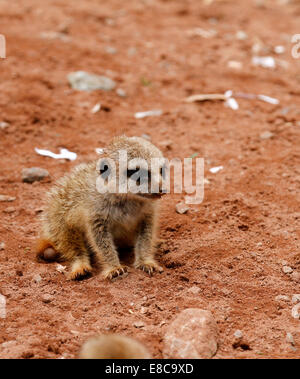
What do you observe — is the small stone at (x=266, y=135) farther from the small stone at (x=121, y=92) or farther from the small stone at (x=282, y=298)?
the small stone at (x=282, y=298)

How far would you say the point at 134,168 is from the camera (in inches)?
135

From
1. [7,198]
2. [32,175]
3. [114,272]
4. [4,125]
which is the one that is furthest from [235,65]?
[114,272]

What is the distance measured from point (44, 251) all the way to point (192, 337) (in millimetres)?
1606

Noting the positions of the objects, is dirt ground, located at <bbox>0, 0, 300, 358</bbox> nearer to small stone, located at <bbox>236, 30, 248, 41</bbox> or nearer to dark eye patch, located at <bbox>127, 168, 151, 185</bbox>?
small stone, located at <bbox>236, 30, 248, 41</bbox>

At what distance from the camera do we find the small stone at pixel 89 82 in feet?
19.9

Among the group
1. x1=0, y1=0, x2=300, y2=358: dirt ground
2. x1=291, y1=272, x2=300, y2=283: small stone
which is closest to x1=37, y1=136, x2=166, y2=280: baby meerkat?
x1=0, y1=0, x2=300, y2=358: dirt ground

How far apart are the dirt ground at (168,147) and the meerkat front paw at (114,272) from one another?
0.07 m

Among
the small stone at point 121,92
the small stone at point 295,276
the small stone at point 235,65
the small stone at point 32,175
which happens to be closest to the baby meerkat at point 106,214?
the small stone at point 32,175

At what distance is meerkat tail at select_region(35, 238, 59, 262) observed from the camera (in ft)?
12.7

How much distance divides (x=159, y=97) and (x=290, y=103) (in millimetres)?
1523

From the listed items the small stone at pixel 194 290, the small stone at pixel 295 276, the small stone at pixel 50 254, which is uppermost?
the small stone at pixel 295 276

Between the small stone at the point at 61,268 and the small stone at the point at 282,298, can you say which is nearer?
the small stone at the point at 282,298

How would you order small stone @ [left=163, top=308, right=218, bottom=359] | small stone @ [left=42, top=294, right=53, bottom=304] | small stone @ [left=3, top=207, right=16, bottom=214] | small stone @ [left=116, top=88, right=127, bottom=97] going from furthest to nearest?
small stone @ [left=116, top=88, right=127, bottom=97] < small stone @ [left=3, top=207, right=16, bottom=214] < small stone @ [left=42, top=294, right=53, bottom=304] < small stone @ [left=163, top=308, right=218, bottom=359]

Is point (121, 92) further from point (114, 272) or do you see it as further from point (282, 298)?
point (282, 298)
